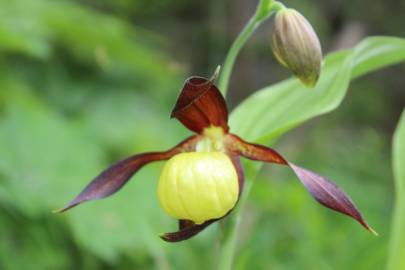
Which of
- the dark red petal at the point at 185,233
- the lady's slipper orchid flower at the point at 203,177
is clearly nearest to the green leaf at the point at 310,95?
the lady's slipper orchid flower at the point at 203,177

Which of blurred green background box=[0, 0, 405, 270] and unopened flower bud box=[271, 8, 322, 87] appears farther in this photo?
blurred green background box=[0, 0, 405, 270]

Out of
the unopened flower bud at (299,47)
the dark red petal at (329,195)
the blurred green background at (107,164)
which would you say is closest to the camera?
the dark red petal at (329,195)

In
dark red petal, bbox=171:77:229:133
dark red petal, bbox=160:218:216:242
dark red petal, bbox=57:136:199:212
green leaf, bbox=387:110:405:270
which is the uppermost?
dark red petal, bbox=171:77:229:133

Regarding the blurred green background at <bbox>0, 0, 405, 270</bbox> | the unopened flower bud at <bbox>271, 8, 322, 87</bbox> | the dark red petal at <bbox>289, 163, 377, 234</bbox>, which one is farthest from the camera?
the blurred green background at <bbox>0, 0, 405, 270</bbox>

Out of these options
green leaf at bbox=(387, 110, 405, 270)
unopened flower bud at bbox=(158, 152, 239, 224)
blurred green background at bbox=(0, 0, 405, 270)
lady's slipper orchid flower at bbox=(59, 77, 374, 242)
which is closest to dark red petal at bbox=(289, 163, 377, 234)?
lady's slipper orchid flower at bbox=(59, 77, 374, 242)

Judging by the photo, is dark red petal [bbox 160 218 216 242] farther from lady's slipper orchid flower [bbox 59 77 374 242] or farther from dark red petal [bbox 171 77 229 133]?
dark red petal [bbox 171 77 229 133]

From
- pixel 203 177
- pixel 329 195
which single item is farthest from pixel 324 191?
pixel 203 177

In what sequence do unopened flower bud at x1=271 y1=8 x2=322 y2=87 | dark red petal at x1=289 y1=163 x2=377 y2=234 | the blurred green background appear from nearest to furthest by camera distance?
dark red petal at x1=289 y1=163 x2=377 y2=234 → unopened flower bud at x1=271 y1=8 x2=322 y2=87 → the blurred green background

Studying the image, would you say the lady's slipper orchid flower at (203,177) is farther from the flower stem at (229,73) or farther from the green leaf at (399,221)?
the green leaf at (399,221)
